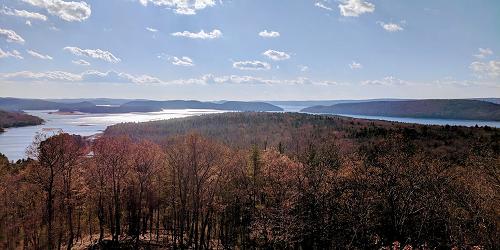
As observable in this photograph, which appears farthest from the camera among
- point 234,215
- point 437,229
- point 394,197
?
point 234,215

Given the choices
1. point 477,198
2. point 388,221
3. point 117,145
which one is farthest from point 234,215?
point 477,198

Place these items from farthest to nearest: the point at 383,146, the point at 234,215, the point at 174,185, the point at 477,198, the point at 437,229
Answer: the point at 234,215 < the point at 174,185 < the point at 437,229 < the point at 383,146 < the point at 477,198

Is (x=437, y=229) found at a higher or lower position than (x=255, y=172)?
lower

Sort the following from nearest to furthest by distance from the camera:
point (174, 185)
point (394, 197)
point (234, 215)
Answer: point (394, 197) < point (174, 185) < point (234, 215)

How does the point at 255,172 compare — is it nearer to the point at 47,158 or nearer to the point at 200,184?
the point at 200,184

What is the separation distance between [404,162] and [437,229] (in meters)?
16.7

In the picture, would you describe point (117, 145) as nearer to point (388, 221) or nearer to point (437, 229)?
point (388, 221)

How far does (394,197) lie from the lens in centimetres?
3850

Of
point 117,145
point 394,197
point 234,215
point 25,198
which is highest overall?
point 117,145

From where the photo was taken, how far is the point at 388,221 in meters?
44.8

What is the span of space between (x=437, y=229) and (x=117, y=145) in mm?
43239

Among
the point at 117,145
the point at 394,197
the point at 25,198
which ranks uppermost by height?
the point at 117,145

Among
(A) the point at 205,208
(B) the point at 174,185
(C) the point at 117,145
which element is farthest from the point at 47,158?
(A) the point at 205,208

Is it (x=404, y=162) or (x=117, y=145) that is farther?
(x=117, y=145)
